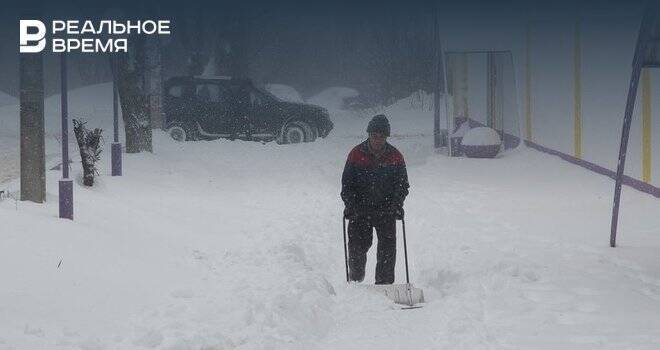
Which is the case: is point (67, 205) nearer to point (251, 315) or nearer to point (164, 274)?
point (164, 274)

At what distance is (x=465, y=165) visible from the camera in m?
22.4

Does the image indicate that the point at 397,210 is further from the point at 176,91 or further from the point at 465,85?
the point at 465,85

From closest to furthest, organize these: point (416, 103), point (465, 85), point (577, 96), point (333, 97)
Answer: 1. point (577, 96)
2. point (465, 85)
3. point (416, 103)
4. point (333, 97)

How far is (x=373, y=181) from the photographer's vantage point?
9.89 metres

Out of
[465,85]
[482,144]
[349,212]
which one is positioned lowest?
[349,212]

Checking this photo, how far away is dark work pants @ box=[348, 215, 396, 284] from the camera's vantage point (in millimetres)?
10133

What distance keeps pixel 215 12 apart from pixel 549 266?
3402cm

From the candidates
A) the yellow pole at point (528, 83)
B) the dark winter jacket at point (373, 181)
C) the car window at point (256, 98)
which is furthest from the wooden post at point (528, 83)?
the dark winter jacket at point (373, 181)

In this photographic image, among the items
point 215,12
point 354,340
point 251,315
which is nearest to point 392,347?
point 354,340

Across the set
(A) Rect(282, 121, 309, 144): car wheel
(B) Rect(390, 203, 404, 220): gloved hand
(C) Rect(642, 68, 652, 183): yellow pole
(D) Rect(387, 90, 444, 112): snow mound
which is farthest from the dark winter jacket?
(D) Rect(387, 90, 444, 112): snow mound

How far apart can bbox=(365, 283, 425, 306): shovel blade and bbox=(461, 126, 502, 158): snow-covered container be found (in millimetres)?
14638

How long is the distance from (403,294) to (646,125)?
8.59 m

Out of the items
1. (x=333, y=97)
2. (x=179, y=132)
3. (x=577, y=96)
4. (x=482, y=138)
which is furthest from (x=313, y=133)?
(x=333, y=97)

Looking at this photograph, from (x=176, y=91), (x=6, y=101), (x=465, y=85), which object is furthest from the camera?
(x=6, y=101)
